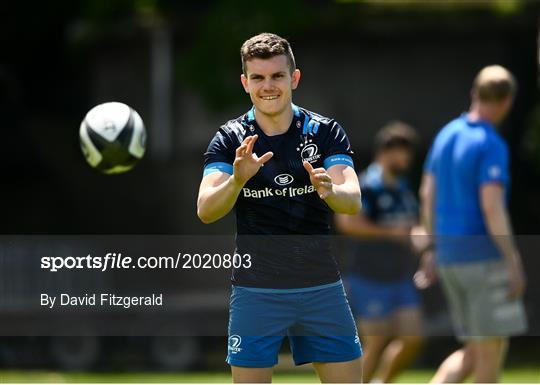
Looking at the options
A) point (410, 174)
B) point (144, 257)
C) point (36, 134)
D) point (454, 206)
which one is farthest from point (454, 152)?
point (36, 134)

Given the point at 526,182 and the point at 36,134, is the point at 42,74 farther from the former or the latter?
the point at 526,182

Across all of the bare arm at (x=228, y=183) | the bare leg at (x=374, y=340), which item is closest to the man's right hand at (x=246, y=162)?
the bare arm at (x=228, y=183)

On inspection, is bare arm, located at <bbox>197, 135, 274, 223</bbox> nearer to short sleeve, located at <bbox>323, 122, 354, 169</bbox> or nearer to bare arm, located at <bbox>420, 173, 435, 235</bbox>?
short sleeve, located at <bbox>323, 122, 354, 169</bbox>

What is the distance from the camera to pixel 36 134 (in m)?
19.6

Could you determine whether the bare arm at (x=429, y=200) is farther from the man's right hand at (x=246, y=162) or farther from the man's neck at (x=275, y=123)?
the man's right hand at (x=246, y=162)

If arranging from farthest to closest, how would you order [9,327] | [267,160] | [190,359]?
[190,359] → [9,327] → [267,160]

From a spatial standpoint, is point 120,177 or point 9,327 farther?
point 120,177

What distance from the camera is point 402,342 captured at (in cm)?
950

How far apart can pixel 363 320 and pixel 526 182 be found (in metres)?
7.97

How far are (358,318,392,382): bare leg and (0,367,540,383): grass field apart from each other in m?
2.03

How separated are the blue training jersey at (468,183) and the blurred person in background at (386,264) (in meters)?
1.37

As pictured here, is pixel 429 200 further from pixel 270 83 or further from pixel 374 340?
pixel 270 83

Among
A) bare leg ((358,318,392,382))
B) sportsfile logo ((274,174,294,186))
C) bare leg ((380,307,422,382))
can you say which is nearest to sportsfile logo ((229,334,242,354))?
sportsfile logo ((274,174,294,186))

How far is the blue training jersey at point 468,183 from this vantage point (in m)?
8.06
